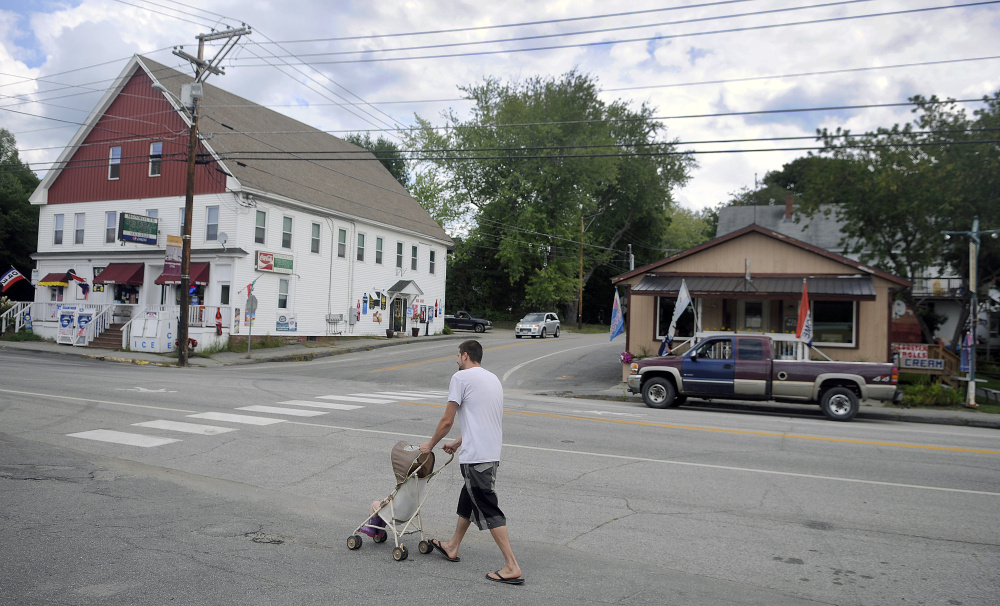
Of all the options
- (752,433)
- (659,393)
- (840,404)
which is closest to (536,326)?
(659,393)

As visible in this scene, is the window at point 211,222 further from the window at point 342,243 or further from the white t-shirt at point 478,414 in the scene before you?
the white t-shirt at point 478,414

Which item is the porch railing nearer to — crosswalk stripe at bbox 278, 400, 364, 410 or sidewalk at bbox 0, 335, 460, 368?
sidewalk at bbox 0, 335, 460, 368

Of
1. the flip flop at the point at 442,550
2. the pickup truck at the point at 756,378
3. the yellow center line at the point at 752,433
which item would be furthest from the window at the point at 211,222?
the flip flop at the point at 442,550

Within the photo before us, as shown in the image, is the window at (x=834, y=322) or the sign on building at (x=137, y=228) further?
the sign on building at (x=137, y=228)

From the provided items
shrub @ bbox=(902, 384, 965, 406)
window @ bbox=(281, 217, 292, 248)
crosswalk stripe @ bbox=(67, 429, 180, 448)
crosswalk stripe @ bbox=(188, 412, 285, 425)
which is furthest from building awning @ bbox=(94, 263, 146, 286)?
shrub @ bbox=(902, 384, 965, 406)

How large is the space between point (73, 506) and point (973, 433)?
1553 centimetres

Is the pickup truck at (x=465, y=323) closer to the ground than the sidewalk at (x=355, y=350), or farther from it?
farther from it

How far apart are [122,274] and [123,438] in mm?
25416

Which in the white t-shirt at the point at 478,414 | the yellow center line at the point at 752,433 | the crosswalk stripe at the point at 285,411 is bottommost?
the crosswalk stripe at the point at 285,411

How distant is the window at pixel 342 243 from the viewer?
3503 centimetres

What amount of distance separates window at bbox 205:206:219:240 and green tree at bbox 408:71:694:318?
22094 millimetres

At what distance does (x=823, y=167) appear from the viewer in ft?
79.4

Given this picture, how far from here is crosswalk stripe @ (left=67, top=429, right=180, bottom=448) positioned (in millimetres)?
9891

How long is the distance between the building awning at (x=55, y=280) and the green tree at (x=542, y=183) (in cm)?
2450
